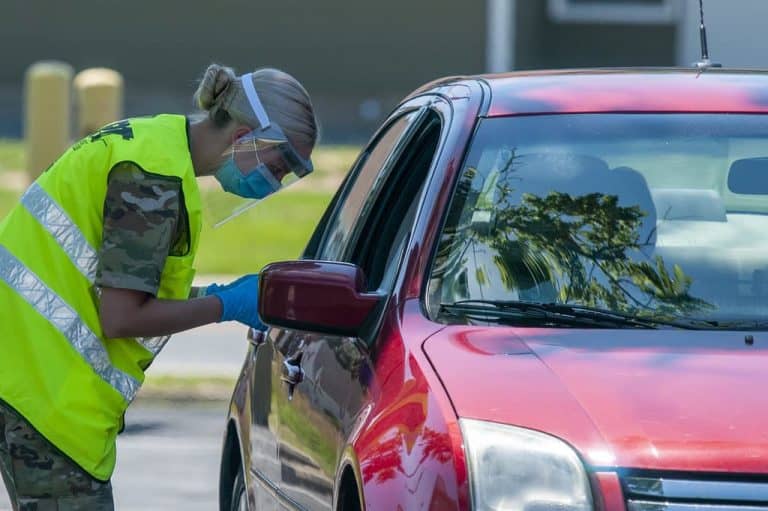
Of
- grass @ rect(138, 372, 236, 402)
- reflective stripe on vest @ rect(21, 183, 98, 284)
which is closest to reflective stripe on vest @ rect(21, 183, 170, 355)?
reflective stripe on vest @ rect(21, 183, 98, 284)

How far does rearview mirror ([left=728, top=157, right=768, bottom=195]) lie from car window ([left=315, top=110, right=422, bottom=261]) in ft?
2.91

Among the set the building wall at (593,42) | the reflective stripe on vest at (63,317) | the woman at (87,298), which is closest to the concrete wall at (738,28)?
the building wall at (593,42)

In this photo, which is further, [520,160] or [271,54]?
[271,54]

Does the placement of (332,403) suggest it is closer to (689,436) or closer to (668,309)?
(668,309)

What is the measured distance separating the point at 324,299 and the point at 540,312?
0.47m

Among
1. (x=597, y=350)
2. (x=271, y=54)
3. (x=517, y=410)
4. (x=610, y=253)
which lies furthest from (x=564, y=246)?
(x=271, y=54)

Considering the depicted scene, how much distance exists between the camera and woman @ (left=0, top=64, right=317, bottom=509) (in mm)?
4082

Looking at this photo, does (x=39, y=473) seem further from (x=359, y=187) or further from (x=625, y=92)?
(x=625, y=92)

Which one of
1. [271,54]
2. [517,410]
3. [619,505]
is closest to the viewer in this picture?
[619,505]

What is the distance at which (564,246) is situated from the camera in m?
4.03

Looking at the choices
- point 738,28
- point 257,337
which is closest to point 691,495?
point 257,337

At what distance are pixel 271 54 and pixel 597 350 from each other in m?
22.7

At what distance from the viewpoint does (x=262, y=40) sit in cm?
2584

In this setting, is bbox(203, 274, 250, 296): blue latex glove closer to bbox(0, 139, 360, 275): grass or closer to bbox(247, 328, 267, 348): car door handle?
bbox(247, 328, 267, 348): car door handle
